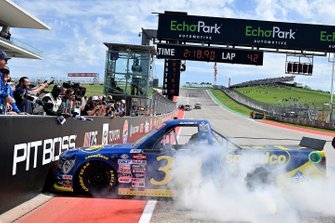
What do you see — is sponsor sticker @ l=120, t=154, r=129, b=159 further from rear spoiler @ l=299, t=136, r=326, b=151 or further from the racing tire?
rear spoiler @ l=299, t=136, r=326, b=151

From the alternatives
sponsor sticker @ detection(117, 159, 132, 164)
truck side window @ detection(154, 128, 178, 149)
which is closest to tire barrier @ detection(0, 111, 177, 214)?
sponsor sticker @ detection(117, 159, 132, 164)

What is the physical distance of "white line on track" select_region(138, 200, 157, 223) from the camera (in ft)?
18.2

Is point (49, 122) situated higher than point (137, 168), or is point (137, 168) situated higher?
point (49, 122)

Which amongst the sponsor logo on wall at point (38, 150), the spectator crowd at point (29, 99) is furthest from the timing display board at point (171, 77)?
the sponsor logo on wall at point (38, 150)

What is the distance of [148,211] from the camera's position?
607cm

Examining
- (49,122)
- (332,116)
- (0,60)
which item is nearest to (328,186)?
(49,122)

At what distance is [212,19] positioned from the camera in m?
22.8

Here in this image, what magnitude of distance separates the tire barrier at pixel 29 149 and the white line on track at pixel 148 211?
1.77 m

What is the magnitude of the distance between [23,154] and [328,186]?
4851mm

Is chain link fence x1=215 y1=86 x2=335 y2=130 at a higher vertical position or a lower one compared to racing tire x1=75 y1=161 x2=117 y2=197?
higher

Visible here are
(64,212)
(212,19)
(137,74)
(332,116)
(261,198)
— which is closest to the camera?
(64,212)

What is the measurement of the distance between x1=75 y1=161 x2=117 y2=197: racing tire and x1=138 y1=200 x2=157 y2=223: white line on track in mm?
680

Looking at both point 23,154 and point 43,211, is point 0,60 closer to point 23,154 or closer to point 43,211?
point 23,154

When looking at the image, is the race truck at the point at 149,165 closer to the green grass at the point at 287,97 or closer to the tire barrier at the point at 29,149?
the tire barrier at the point at 29,149
